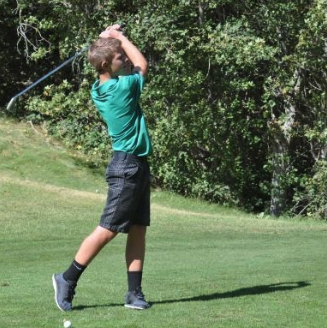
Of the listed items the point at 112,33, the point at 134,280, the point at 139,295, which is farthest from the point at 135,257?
the point at 112,33

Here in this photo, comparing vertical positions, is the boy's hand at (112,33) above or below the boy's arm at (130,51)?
above

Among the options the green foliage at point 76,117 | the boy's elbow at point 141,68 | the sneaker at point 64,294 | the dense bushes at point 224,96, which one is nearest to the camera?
the sneaker at point 64,294

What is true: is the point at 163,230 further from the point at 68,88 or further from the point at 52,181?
the point at 68,88

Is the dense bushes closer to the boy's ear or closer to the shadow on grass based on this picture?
the shadow on grass

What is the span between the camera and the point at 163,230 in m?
16.3

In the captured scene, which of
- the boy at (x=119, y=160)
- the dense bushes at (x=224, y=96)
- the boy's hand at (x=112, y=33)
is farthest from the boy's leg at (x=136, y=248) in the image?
the dense bushes at (x=224, y=96)

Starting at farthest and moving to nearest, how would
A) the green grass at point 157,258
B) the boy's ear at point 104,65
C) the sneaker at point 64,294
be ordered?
the boy's ear at point 104,65
the sneaker at point 64,294
the green grass at point 157,258

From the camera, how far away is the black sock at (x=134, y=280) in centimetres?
684

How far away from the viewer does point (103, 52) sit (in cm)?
673

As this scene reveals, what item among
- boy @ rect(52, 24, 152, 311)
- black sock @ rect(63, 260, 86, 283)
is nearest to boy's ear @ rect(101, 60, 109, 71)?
boy @ rect(52, 24, 152, 311)

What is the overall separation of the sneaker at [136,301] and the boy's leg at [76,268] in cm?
40

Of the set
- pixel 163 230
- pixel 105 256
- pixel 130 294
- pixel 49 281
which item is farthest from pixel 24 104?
pixel 130 294

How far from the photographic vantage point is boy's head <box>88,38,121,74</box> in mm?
6738

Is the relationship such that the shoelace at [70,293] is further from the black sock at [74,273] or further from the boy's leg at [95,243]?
the boy's leg at [95,243]
